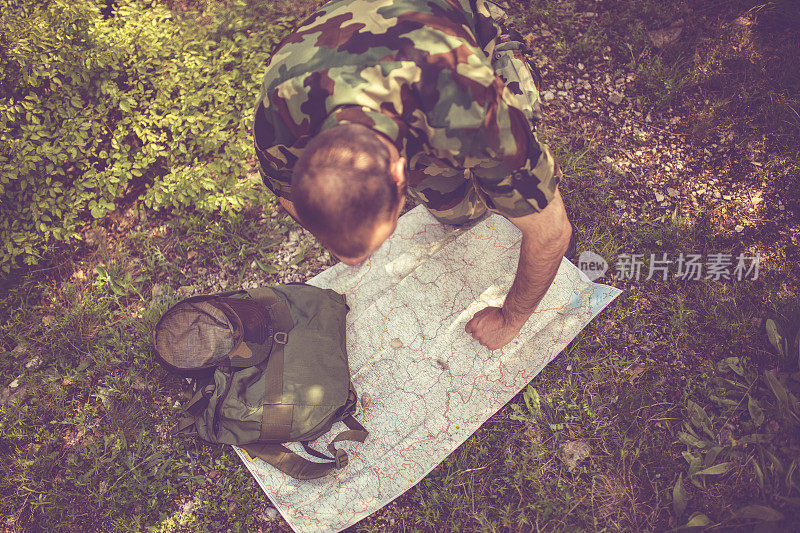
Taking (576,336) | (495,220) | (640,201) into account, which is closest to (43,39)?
(495,220)

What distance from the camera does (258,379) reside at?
2289 mm

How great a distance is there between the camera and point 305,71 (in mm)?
1542

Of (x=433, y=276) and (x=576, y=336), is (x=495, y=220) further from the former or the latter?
(x=576, y=336)

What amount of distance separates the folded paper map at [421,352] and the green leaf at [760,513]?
3.55 ft

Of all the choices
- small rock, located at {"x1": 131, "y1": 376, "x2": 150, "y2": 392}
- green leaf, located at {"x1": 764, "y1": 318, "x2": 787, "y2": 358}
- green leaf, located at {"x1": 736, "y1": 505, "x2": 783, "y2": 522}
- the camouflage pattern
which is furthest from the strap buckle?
green leaf, located at {"x1": 764, "y1": 318, "x2": 787, "y2": 358}

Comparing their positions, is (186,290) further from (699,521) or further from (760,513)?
(760,513)

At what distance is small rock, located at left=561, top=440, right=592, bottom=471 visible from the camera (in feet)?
7.65

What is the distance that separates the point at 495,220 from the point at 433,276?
57cm

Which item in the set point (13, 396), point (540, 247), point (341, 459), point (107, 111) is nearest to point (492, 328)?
point (540, 247)

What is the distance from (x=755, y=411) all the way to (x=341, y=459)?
85.1 inches

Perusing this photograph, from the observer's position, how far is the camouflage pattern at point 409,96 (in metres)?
1.46

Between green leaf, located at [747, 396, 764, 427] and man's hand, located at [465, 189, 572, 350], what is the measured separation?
1.22m

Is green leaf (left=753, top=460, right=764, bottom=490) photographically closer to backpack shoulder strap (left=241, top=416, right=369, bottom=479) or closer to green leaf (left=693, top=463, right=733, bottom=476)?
green leaf (left=693, top=463, right=733, bottom=476)

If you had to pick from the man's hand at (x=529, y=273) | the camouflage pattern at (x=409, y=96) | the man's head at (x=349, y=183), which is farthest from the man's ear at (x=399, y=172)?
the man's hand at (x=529, y=273)
